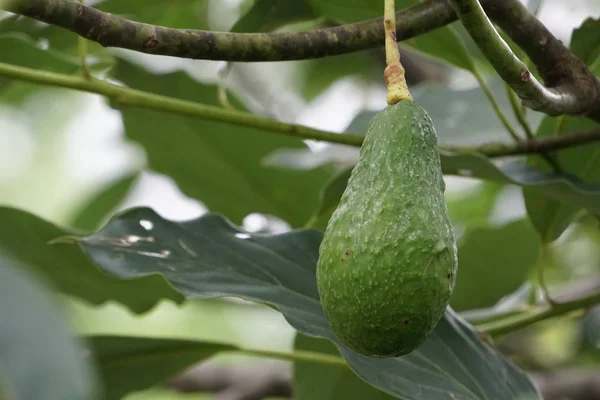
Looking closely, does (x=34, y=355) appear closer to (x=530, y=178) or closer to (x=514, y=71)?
(x=514, y=71)

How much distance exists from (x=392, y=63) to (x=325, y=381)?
68cm

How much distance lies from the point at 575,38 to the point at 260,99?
5.23ft

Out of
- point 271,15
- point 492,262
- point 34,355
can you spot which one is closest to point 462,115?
point 492,262

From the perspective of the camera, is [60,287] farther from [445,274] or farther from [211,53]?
[445,274]

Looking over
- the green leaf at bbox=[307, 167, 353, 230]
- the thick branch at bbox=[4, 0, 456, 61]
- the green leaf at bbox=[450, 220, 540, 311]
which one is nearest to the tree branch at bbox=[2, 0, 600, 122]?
the thick branch at bbox=[4, 0, 456, 61]

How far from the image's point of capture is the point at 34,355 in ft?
1.20

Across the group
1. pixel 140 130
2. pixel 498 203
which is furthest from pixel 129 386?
pixel 498 203

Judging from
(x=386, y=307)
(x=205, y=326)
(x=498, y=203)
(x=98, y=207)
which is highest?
(x=386, y=307)

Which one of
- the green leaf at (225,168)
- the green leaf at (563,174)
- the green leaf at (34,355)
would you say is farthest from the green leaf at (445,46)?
the green leaf at (34,355)

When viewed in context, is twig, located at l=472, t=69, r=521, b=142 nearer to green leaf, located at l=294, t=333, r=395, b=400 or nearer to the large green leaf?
the large green leaf

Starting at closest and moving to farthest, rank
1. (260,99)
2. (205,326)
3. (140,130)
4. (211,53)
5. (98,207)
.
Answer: (211,53) < (140,130) < (98,207) < (260,99) < (205,326)

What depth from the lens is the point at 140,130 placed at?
1.67 metres

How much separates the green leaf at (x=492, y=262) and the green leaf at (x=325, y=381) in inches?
17.9

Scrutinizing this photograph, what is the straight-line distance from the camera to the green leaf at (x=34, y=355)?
1.18 feet
